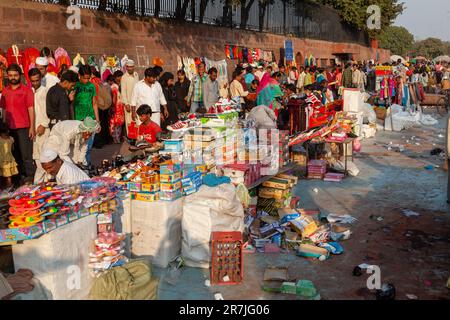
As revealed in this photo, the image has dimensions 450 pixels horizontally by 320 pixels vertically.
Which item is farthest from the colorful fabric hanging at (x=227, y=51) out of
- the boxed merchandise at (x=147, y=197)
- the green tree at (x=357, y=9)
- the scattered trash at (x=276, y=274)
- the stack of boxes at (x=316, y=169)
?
the green tree at (x=357, y=9)

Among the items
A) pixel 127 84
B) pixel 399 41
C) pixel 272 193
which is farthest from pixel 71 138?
pixel 399 41

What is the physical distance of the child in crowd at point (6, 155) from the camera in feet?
25.3

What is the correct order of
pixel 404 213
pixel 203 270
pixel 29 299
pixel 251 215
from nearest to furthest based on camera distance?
pixel 29 299
pixel 203 270
pixel 251 215
pixel 404 213

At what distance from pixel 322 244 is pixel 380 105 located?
14.3 m

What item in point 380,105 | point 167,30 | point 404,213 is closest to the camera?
point 404,213

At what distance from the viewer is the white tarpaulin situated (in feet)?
18.9

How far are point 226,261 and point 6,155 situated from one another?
4.30 metres

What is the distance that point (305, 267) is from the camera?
5.77 m

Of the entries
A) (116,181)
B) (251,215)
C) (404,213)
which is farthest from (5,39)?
(404,213)

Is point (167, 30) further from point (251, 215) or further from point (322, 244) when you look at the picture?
point (322, 244)

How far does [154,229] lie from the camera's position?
5746 mm

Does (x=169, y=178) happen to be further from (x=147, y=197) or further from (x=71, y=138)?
(x=71, y=138)

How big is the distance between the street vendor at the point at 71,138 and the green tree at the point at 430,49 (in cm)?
9123

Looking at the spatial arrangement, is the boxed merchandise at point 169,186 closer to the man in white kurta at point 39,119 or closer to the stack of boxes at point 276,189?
the stack of boxes at point 276,189
